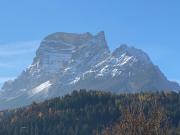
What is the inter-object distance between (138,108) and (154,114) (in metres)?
3.66

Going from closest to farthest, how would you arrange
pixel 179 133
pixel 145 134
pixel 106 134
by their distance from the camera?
pixel 145 134
pixel 106 134
pixel 179 133

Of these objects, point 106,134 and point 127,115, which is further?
point 106,134

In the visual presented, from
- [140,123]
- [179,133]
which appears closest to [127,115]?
[140,123]

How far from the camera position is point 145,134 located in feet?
165

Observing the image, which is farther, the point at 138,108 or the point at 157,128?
the point at 138,108

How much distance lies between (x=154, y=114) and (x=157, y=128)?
77.6 inches

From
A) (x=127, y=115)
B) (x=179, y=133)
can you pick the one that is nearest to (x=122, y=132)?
(x=127, y=115)

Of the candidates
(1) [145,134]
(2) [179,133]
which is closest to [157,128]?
(1) [145,134]

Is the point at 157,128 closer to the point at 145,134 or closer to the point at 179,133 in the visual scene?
the point at 145,134

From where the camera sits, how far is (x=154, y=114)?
174 feet

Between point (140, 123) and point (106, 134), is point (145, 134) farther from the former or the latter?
point (106, 134)

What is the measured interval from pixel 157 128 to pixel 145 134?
1491mm

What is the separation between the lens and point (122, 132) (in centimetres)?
5259

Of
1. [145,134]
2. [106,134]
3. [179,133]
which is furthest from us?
[179,133]
